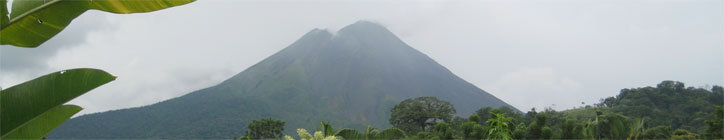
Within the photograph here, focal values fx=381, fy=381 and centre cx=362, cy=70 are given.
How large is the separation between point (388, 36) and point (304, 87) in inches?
1646

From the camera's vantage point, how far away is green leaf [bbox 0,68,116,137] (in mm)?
938

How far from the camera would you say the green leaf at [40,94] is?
0.94 m

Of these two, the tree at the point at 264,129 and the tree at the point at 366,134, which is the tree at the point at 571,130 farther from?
the tree at the point at 264,129

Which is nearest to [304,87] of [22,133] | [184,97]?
[184,97]

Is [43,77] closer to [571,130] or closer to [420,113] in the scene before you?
[571,130]

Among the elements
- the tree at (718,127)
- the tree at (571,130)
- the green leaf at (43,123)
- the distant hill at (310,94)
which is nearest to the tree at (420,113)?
the tree at (718,127)

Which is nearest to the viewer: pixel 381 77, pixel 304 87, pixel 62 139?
pixel 62 139

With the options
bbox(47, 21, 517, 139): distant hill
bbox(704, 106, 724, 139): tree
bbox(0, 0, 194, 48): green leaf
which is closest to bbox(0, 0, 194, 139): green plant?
bbox(0, 0, 194, 48): green leaf

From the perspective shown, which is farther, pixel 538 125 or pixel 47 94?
pixel 538 125

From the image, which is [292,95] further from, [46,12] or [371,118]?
[46,12]

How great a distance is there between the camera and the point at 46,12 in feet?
3.29

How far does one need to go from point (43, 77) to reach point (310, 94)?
256 ft

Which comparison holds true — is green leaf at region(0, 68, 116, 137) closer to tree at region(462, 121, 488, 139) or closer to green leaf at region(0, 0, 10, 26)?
green leaf at region(0, 0, 10, 26)

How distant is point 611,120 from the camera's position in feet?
35.5
